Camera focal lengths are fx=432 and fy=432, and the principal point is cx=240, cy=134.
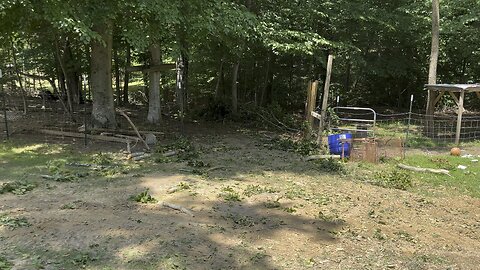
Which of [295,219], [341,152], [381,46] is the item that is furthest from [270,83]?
[295,219]

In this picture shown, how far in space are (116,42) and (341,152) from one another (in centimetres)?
1074

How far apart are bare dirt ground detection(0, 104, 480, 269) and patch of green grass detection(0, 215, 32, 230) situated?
0.10 metres

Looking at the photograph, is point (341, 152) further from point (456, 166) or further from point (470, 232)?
point (470, 232)

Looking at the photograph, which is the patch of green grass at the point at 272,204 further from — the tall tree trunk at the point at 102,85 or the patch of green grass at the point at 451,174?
the tall tree trunk at the point at 102,85

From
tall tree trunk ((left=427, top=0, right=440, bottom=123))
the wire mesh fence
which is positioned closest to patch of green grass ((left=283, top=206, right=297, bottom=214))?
the wire mesh fence

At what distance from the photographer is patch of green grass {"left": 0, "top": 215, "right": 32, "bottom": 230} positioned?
5449 millimetres

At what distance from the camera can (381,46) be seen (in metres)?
A: 20.8

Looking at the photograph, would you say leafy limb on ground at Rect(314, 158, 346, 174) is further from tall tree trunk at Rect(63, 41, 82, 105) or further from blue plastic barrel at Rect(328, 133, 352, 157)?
tall tree trunk at Rect(63, 41, 82, 105)

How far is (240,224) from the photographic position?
6.08 metres

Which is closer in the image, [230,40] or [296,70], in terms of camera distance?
[230,40]

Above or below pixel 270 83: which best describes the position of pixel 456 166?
below

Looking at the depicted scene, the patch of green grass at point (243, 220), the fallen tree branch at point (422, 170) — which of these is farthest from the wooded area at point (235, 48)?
the fallen tree branch at point (422, 170)

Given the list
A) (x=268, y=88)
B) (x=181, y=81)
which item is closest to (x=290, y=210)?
(x=181, y=81)

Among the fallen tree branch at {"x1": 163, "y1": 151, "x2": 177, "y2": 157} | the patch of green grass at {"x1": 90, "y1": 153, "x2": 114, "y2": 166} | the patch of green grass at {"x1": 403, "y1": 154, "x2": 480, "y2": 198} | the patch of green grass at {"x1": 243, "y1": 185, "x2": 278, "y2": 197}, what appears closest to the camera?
the patch of green grass at {"x1": 243, "y1": 185, "x2": 278, "y2": 197}
